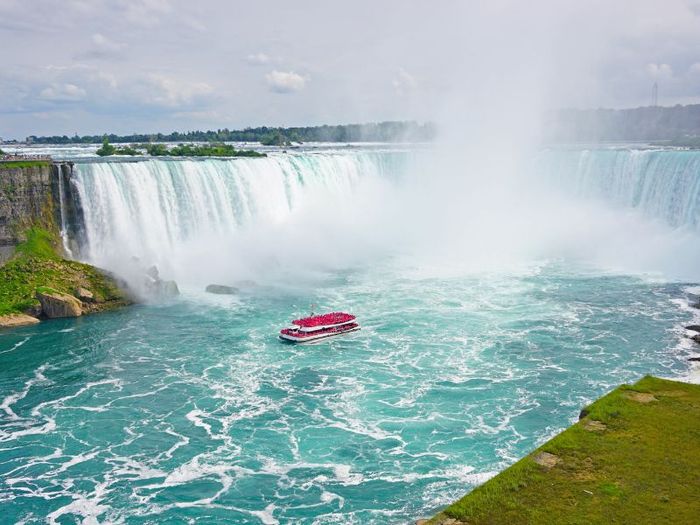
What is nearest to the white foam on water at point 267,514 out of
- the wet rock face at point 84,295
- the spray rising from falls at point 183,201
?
the wet rock face at point 84,295

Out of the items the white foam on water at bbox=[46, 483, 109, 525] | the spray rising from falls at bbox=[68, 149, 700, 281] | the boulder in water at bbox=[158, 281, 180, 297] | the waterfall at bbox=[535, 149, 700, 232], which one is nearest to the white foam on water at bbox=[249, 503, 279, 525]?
the white foam on water at bbox=[46, 483, 109, 525]

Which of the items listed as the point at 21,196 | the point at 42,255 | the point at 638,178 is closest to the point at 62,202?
the point at 21,196

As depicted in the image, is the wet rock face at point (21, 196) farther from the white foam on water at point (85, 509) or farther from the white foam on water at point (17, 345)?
the white foam on water at point (85, 509)

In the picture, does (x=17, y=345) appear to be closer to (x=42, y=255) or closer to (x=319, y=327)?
(x=42, y=255)

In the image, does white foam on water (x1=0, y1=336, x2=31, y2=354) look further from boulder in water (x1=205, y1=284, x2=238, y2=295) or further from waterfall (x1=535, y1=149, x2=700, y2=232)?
waterfall (x1=535, y1=149, x2=700, y2=232)

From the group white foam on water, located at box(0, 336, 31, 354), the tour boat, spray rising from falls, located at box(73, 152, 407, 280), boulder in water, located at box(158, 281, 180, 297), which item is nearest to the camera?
white foam on water, located at box(0, 336, 31, 354)
